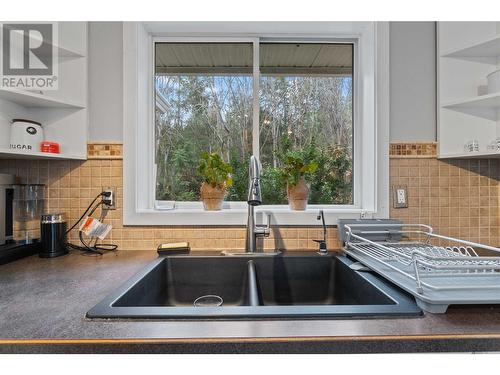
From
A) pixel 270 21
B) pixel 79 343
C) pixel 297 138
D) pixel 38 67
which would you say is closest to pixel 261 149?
A: pixel 297 138

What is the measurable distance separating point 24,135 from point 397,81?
1.81 meters

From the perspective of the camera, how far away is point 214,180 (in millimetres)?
1553

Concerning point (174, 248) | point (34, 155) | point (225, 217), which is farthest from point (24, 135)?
point (225, 217)

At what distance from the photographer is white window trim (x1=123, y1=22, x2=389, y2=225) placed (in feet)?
4.83

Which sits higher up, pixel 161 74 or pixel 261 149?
pixel 161 74

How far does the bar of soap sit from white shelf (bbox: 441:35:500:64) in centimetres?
157

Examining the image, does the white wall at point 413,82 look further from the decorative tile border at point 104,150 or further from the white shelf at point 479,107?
the decorative tile border at point 104,150

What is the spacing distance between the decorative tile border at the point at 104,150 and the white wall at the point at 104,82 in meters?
0.03

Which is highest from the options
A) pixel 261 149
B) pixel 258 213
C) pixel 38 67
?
pixel 38 67

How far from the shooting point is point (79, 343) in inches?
23.2

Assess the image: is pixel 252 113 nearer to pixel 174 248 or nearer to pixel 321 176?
pixel 321 176

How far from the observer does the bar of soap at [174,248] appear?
1332 mm
